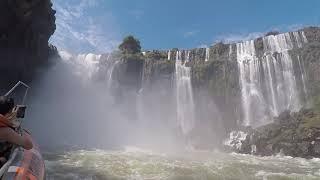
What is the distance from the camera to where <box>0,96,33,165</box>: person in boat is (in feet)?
19.1

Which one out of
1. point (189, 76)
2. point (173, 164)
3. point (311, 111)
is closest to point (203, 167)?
point (173, 164)

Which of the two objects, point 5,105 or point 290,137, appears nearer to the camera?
point 5,105

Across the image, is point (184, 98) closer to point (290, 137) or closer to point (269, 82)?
point (269, 82)

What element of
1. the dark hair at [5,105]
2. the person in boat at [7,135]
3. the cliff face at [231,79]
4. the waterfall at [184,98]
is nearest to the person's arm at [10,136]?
the person in boat at [7,135]

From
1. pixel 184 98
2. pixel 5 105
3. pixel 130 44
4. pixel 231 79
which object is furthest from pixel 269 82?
pixel 5 105

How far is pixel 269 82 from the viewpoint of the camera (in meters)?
46.4

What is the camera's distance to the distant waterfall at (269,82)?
4547cm

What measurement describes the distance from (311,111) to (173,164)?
21.9 metres

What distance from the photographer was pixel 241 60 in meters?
48.7

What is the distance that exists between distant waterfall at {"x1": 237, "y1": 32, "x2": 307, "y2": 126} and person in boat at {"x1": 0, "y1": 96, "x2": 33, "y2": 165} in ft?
132

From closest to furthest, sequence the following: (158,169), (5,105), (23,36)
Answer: (5,105) < (158,169) < (23,36)

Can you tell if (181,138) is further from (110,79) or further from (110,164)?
(110,164)

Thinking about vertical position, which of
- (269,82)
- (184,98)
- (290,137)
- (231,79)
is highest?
(231,79)

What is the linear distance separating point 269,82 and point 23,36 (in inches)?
1068
